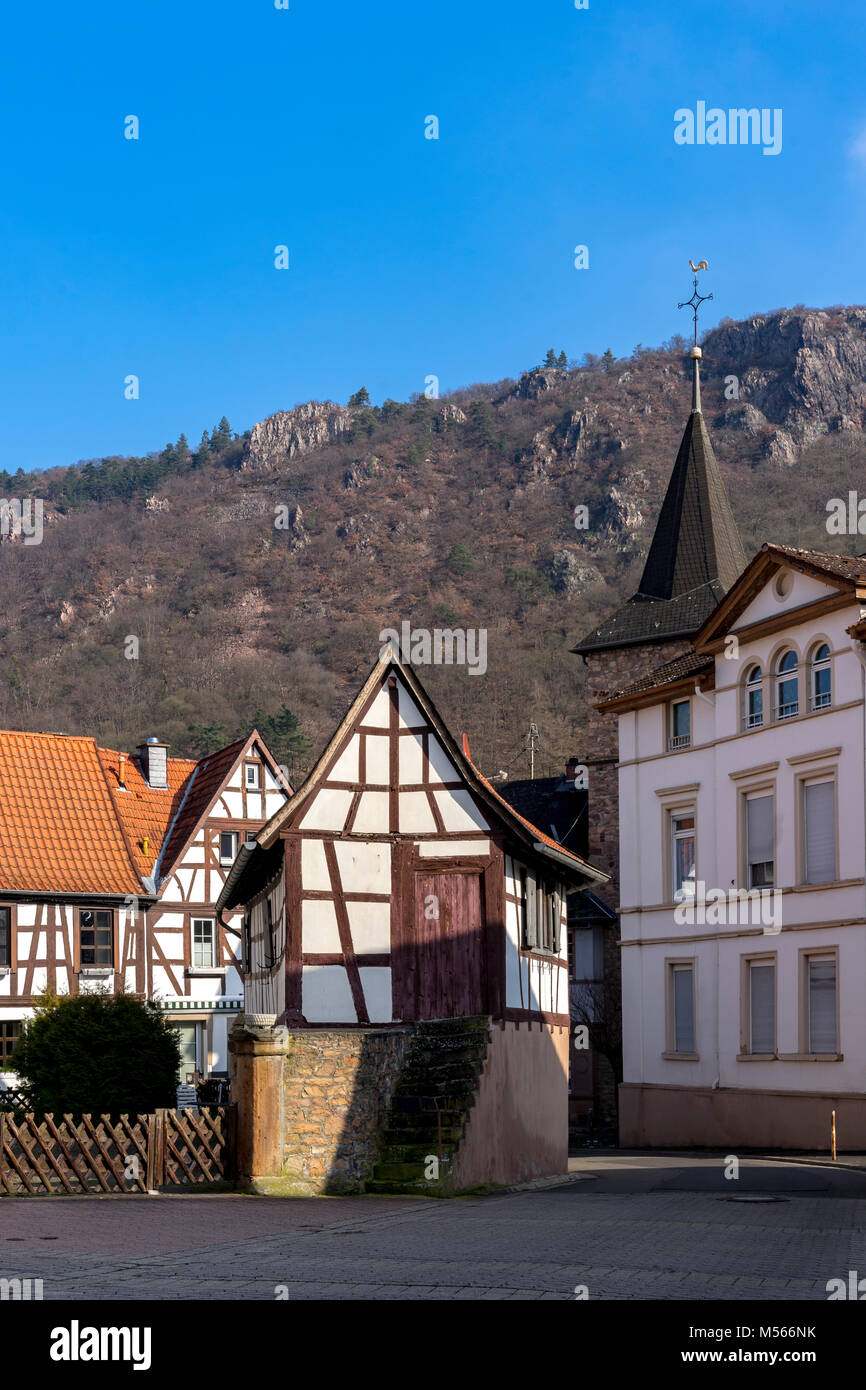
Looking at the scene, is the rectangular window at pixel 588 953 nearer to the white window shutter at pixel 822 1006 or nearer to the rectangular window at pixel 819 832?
the white window shutter at pixel 822 1006

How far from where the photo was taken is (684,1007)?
35344mm

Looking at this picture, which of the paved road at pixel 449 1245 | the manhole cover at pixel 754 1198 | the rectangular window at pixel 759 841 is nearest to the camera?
the paved road at pixel 449 1245

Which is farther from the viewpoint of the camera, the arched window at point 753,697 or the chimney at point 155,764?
the chimney at point 155,764

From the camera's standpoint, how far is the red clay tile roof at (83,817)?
38562 millimetres

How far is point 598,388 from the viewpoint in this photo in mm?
136875

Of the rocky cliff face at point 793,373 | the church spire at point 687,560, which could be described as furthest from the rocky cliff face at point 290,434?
the church spire at point 687,560

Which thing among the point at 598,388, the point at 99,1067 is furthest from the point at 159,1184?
the point at 598,388

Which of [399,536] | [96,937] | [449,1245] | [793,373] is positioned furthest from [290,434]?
[449,1245]

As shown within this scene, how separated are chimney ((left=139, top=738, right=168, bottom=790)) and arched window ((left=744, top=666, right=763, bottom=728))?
17934 mm

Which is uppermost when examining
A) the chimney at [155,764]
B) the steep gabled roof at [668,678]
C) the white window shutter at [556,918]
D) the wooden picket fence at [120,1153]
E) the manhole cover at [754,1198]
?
the steep gabled roof at [668,678]

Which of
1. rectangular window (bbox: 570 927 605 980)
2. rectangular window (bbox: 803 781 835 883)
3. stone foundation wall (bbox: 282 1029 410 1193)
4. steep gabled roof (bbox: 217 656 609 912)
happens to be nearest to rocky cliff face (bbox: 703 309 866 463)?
rectangular window (bbox: 570 927 605 980)

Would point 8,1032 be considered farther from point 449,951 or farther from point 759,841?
point 449,951

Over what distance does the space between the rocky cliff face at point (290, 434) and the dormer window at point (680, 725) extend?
109m
